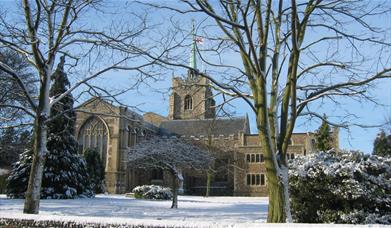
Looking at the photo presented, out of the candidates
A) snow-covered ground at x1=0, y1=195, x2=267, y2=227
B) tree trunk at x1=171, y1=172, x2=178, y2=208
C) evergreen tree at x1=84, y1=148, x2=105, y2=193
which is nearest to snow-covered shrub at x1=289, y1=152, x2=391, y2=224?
snow-covered ground at x1=0, y1=195, x2=267, y2=227

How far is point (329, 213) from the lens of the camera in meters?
11.8

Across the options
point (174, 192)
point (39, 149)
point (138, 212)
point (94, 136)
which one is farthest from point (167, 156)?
point (94, 136)

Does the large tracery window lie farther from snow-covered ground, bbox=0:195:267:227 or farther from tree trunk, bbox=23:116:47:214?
tree trunk, bbox=23:116:47:214

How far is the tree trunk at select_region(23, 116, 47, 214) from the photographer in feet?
35.2

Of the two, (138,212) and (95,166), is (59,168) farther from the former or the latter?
(95,166)

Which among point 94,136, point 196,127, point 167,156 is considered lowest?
point 167,156

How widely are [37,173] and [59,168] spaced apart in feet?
47.7

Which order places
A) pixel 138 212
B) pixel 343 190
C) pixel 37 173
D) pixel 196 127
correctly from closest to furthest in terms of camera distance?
pixel 37 173 < pixel 343 190 < pixel 138 212 < pixel 196 127

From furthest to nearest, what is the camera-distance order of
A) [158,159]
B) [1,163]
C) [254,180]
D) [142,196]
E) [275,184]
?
[254,180]
[1,163]
[142,196]
[158,159]
[275,184]

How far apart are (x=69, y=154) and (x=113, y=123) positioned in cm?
3116

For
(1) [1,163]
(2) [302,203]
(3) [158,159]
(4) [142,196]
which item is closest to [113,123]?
(1) [1,163]

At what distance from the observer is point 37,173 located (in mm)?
11016

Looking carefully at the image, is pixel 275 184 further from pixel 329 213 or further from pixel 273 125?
pixel 329 213

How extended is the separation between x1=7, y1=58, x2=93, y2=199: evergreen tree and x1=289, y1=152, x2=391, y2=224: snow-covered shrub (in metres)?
14.4
